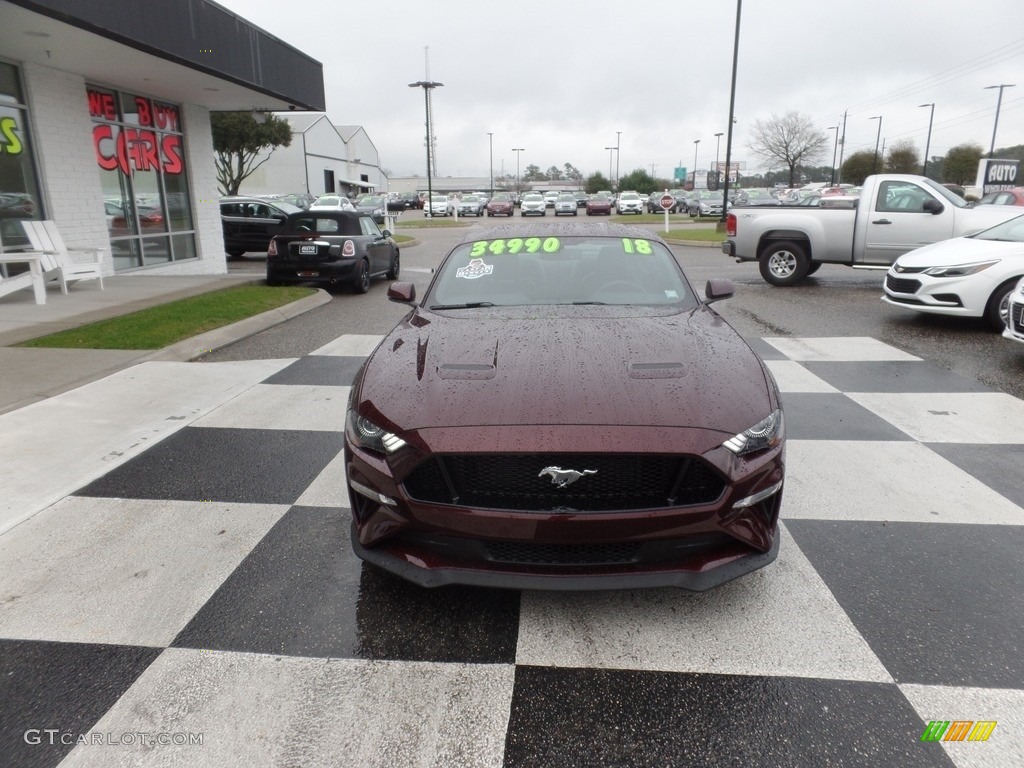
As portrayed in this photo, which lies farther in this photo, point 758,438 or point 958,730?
point 758,438

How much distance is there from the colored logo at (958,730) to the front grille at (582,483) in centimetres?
100

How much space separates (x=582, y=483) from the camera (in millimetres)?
2623

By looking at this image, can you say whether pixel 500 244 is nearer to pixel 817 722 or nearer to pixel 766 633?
pixel 766 633

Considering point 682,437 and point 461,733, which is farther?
point 682,437

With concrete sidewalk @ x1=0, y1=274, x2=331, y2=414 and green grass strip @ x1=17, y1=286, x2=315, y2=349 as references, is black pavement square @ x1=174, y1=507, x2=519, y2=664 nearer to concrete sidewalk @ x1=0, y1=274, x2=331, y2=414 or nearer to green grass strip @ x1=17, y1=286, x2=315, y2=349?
concrete sidewalk @ x1=0, y1=274, x2=331, y2=414

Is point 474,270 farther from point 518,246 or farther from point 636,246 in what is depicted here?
point 636,246

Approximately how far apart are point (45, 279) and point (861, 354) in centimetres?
1142

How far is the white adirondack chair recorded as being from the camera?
1077 cm

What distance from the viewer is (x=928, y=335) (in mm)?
8586

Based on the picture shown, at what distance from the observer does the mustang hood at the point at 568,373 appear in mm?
2760

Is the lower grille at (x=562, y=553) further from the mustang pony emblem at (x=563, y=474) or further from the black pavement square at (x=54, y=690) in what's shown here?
the black pavement square at (x=54, y=690)

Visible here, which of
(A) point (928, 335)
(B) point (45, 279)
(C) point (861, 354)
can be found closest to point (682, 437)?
(C) point (861, 354)

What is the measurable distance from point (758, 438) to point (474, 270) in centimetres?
238

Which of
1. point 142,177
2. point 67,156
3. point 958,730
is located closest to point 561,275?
point 958,730
